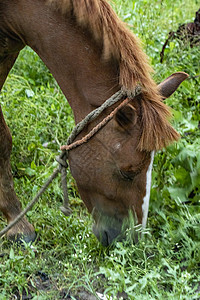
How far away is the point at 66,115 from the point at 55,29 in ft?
6.50

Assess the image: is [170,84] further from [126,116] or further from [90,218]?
[90,218]

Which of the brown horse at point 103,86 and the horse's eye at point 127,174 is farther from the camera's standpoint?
the horse's eye at point 127,174

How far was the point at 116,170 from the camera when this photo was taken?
2.44 metres

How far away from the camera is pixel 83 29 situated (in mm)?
2354

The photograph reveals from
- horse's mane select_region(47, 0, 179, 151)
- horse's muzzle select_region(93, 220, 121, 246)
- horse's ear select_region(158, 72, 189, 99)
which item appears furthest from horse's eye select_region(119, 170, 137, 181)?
horse's ear select_region(158, 72, 189, 99)

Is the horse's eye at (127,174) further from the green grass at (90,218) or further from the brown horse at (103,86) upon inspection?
the green grass at (90,218)

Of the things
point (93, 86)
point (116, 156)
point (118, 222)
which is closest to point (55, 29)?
point (93, 86)

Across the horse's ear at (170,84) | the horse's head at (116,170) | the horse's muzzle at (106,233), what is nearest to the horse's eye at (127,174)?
the horse's head at (116,170)

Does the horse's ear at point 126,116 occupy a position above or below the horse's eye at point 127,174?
above

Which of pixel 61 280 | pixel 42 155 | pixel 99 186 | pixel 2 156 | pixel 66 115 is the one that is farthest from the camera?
pixel 66 115

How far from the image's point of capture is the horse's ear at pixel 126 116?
2.29 m

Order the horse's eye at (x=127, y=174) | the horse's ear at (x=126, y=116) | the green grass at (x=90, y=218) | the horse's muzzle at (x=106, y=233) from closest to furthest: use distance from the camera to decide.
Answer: the horse's ear at (x=126, y=116) → the horse's eye at (x=127, y=174) → the green grass at (x=90, y=218) → the horse's muzzle at (x=106, y=233)

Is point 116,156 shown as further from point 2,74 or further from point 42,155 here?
point 42,155

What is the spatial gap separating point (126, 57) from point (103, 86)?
190 mm
